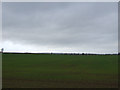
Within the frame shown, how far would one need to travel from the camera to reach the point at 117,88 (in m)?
15.3

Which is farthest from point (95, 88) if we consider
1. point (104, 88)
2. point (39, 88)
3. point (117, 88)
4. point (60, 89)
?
point (39, 88)

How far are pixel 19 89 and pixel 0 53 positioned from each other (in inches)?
1726

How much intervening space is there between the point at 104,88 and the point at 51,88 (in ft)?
12.9

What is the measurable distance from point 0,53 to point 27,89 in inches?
1730

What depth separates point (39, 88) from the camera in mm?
14664

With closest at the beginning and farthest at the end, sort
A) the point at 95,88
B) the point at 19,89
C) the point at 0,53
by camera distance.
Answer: the point at 19,89 < the point at 95,88 < the point at 0,53

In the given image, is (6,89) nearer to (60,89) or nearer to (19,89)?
(19,89)

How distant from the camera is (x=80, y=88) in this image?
14992 mm

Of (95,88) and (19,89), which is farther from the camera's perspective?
(95,88)

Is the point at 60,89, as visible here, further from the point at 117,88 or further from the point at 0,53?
the point at 0,53

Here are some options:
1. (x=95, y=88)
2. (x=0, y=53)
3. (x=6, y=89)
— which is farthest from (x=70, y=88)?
(x=0, y=53)

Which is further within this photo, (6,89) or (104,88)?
(104,88)

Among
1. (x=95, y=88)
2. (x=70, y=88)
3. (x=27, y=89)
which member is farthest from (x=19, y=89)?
(x=95, y=88)

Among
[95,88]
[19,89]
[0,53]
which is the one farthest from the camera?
[0,53]
